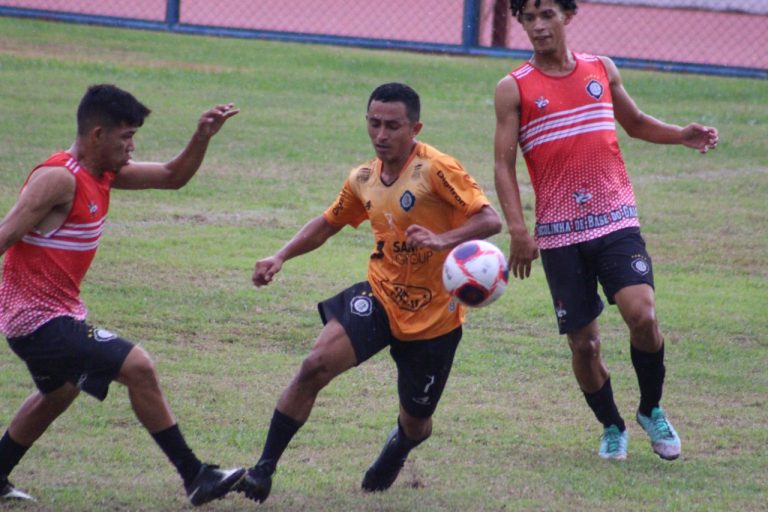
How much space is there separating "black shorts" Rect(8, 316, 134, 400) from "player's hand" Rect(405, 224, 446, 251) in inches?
46.8

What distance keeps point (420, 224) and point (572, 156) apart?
92 centimetres

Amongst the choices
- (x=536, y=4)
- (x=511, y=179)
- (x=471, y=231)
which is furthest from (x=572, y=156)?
(x=471, y=231)

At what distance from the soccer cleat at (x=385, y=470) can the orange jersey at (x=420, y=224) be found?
53 cm

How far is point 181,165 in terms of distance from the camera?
575 centimetres

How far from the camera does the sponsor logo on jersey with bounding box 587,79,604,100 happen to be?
6.17 meters

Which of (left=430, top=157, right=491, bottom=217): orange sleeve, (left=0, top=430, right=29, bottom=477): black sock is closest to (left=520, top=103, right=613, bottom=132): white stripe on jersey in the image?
(left=430, top=157, right=491, bottom=217): orange sleeve

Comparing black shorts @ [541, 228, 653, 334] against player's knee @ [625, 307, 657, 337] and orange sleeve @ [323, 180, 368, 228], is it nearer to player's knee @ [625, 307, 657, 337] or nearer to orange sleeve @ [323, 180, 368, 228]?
player's knee @ [625, 307, 657, 337]

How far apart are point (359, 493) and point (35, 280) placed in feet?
5.40

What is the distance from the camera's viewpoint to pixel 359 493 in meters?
5.68

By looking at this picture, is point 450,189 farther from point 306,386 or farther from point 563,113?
point 306,386

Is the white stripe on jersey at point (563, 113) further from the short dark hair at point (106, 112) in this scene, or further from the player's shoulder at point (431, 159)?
the short dark hair at point (106, 112)

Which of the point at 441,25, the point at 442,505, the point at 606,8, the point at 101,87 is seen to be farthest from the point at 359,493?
the point at 606,8

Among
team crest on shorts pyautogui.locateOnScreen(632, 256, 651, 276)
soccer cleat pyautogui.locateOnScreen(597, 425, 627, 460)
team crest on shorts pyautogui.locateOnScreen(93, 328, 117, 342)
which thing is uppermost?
team crest on shorts pyautogui.locateOnScreen(632, 256, 651, 276)

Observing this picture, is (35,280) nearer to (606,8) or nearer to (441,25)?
(441,25)
